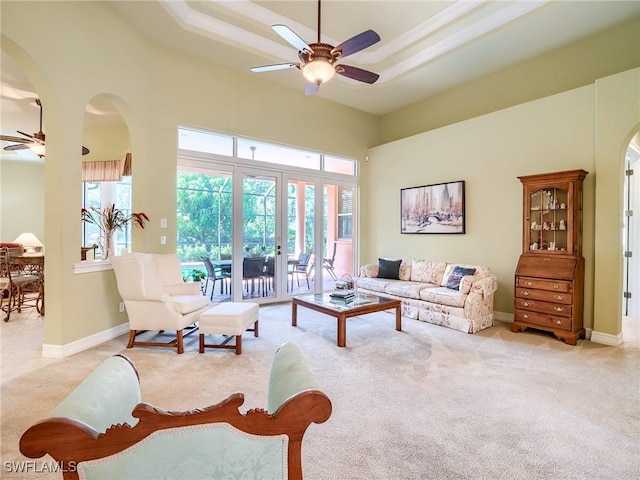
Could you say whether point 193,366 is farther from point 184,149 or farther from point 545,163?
point 545,163

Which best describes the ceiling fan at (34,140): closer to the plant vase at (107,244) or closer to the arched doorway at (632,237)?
the plant vase at (107,244)

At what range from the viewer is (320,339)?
403 cm

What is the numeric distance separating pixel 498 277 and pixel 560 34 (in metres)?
3.39

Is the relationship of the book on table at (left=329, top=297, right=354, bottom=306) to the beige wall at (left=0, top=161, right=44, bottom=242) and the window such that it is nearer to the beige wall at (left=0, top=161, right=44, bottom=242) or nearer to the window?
the window

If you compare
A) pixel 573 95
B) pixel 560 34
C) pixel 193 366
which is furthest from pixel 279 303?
pixel 560 34

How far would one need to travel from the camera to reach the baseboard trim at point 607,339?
152 inches

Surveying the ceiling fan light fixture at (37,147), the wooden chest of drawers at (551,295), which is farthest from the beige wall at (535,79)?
the ceiling fan light fixture at (37,147)

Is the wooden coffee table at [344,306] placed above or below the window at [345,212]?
below

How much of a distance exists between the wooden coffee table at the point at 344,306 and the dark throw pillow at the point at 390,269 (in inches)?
56.5

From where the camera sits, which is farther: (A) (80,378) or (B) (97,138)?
(B) (97,138)

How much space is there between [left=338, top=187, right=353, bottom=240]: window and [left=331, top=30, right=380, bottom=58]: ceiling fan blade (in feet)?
13.0

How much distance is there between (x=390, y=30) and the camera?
4844mm

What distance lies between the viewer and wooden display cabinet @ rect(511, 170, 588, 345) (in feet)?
13.0

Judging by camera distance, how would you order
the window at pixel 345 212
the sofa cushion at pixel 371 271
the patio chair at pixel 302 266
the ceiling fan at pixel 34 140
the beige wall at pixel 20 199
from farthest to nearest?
the beige wall at pixel 20 199, the window at pixel 345 212, the patio chair at pixel 302 266, the sofa cushion at pixel 371 271, the ceiling fan at pixel 34 140
